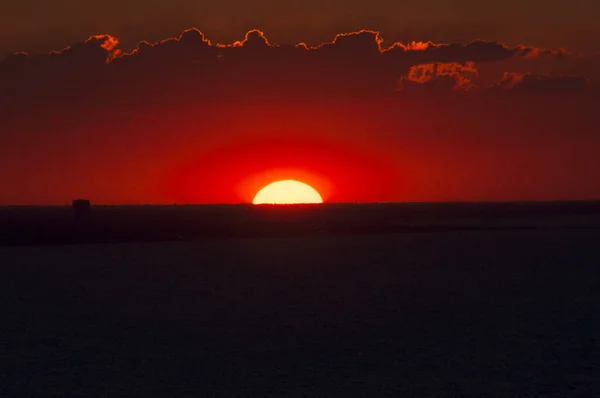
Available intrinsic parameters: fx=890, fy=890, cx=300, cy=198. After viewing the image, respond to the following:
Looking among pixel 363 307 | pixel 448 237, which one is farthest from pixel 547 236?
pixel 363 307

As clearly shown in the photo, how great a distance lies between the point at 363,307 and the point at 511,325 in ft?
15.5

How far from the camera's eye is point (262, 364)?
1762cm

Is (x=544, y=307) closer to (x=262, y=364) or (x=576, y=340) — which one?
(x=576, y=340)

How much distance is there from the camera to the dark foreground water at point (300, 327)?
16062 millimetres

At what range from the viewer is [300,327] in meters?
22.0

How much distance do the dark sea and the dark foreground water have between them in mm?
55

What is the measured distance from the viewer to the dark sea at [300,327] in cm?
1602

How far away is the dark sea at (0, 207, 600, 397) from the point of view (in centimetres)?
1602

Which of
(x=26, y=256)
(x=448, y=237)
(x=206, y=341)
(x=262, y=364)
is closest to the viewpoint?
(x=262, y=364)

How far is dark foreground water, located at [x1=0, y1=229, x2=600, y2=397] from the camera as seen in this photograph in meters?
16.1

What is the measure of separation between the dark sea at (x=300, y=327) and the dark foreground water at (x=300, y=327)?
0.18ft

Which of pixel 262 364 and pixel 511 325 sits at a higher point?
pixel 511 325

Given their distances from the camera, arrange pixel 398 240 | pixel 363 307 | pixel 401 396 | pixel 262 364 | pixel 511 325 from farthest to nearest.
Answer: pixel 398 240 < pixel 363 307 < pixel 511 325 < pixel 262 364 < pixel 401 396

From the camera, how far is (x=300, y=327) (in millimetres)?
22031
